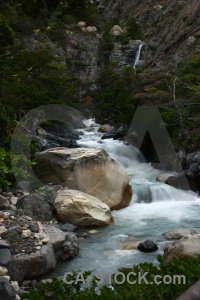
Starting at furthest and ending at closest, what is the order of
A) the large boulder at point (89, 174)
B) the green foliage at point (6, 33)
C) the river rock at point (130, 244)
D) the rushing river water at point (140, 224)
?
the large boulder at point (89, 174) < the green foliage at point (6, 33) < the river rock at point (130, 244) < the rushing river water at point (140, 224)

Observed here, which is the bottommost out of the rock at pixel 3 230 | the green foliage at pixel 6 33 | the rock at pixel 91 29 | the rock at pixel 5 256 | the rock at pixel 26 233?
the rock at pixel 5 256

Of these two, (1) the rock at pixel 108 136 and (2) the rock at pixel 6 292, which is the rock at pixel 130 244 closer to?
(2) the rock at pixel 6 292

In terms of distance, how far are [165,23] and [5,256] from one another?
121 ft

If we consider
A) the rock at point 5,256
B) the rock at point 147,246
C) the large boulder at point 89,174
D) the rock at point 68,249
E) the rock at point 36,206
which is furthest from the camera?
the large boulder at point 89,174

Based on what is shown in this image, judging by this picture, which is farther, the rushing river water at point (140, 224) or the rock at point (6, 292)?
the rushing river water at point (140, 224)

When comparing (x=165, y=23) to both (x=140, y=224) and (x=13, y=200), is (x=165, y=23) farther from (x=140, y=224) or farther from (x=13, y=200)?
(x=13, y=200)

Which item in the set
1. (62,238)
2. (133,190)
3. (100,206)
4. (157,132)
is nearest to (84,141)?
(157,132)

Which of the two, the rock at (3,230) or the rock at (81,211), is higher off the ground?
the rock at (3,230)

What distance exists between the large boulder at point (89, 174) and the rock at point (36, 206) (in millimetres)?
1686

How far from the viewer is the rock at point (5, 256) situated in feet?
19.3

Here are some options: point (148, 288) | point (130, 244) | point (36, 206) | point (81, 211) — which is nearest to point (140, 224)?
point (130, 244)

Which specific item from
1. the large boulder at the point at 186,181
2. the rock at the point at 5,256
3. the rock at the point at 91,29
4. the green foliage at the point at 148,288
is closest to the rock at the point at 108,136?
the large boulder at the point at 186,181

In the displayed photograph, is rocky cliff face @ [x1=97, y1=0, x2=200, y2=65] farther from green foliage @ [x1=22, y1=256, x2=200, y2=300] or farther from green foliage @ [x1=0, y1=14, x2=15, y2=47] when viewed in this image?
green foliage @ [x1=22, y1=256, x2=200, y2=300]

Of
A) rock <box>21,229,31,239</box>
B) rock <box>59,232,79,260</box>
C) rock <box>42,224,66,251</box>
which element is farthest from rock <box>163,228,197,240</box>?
rock <box>21,229,31,239</box>
